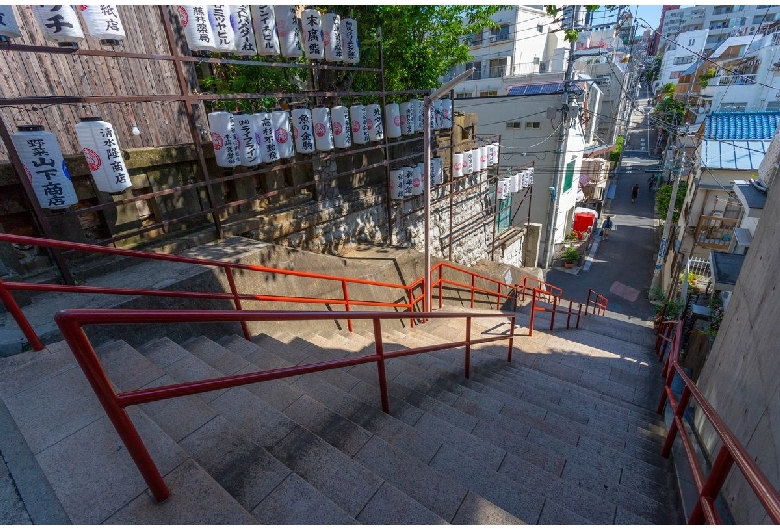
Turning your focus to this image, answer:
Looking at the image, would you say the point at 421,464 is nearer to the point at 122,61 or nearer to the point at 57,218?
the point at 57,218

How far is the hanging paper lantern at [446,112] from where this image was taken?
9.63 meters

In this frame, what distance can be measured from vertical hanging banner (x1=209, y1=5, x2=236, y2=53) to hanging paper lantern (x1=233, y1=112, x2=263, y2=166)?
0.89m

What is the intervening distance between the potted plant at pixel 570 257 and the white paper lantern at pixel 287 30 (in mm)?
17539

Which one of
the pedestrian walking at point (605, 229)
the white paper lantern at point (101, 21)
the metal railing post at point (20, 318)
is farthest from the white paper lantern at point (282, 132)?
the pedestrian walking at point (605, 229)

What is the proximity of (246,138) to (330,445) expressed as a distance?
4.71 m

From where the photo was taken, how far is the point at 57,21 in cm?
369

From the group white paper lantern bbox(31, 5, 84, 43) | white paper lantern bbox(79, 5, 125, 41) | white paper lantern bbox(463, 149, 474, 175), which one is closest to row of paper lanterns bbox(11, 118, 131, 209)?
white paper lantern bbox(31, 5, 84, 43)

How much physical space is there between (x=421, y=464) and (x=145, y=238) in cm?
502

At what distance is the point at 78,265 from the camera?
4754 millimetres

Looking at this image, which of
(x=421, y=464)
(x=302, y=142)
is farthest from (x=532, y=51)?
(x=421, y=464)

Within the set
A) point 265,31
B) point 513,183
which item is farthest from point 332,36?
point 513,183

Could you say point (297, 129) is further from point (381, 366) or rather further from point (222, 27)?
point (381, 366)

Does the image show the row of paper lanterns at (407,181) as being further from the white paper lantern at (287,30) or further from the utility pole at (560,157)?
the utility pole at (560,157)

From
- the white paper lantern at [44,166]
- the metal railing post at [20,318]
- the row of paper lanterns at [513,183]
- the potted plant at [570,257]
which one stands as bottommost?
the potted plant at [570,257]
